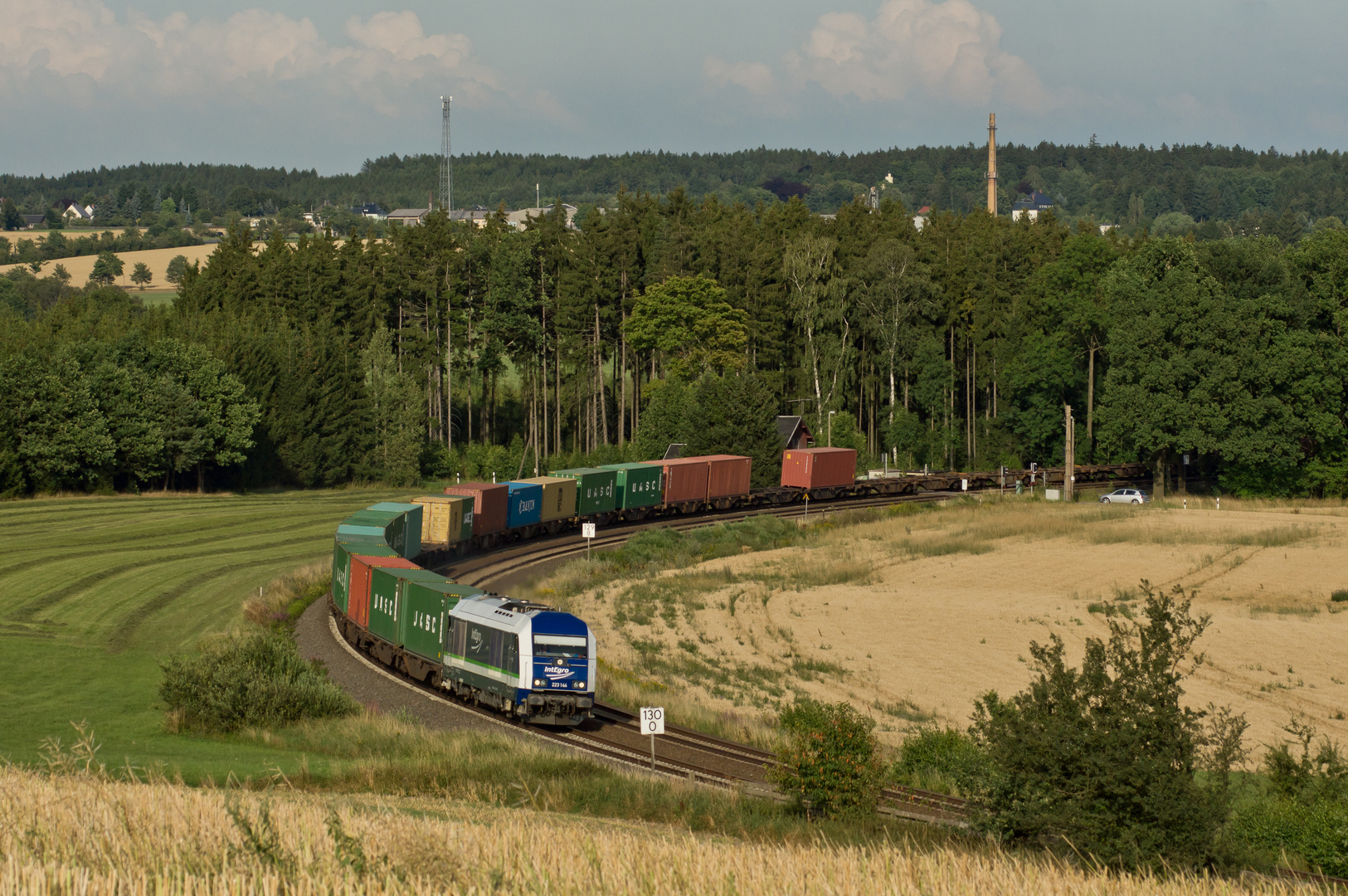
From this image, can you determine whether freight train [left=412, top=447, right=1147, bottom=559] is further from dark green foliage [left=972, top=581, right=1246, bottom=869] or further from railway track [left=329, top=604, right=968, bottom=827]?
dark green foliage [left=972, top=581, right=1246, bottom=869]

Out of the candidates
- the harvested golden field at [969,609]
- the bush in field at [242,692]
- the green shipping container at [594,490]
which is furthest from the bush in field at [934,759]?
the green shipping container at [594,490]

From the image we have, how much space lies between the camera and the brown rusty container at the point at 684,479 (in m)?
76.6

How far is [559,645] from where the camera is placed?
1264 inches

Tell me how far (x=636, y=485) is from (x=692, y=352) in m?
30.4

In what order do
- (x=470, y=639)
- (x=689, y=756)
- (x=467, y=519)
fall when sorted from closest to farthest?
1. (x=689, y=756)
2. (x=470, y=639)
3. (x=467, y=519)

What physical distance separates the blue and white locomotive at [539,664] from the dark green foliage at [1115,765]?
598 inches

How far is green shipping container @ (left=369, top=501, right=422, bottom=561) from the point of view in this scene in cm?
5525

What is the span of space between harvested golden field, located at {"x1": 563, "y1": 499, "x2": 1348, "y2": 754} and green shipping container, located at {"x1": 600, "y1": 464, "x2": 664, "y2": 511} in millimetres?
10497

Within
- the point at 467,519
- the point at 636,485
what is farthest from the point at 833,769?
the point at 636,485

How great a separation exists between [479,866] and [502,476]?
92.3m

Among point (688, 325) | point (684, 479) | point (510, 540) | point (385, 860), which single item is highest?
point (688, 325)

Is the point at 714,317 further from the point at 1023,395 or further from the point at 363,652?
the point at 363,652

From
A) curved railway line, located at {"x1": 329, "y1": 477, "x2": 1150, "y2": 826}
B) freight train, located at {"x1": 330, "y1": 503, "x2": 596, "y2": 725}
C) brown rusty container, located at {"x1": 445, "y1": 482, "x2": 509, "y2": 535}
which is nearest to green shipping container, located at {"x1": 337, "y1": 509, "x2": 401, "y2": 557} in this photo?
curved railway line, located at {"x1": 329, "y1": 477, "x2": 1150, "y2": 826}

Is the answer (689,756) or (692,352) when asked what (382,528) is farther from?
(692,352)
